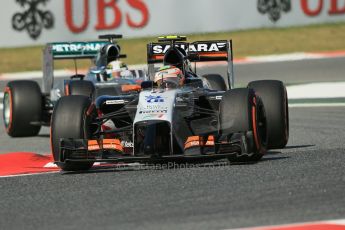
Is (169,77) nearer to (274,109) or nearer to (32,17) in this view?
(274,109)

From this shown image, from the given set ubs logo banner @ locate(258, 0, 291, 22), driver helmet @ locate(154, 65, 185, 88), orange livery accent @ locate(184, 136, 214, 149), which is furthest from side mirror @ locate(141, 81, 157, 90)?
ubs logo banner @ locate(258, 0, 291, 22)

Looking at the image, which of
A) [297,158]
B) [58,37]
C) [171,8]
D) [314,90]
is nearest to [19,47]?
[58,37]

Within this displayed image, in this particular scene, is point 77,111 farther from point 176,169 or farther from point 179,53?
point 179,53

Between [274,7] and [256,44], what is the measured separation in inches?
46.0

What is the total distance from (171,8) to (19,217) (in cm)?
2030

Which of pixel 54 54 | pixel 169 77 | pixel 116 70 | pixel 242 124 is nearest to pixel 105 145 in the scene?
pixel 242 124

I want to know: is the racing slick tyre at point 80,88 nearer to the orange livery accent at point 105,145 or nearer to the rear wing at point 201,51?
the rear wing at point 201,51

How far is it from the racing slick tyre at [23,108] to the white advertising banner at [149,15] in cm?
1235

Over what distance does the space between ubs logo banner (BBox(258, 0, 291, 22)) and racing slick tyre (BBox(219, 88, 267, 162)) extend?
1764cm

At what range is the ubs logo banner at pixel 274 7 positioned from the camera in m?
27.3

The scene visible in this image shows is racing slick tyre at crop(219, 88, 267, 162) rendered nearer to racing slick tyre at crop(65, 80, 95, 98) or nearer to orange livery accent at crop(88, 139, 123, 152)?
orange livery accent at crop(88, 139, 123, 152)

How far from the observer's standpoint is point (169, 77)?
36.6 ft

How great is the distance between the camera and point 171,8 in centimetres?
2748

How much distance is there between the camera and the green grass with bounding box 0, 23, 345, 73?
87.0 ft
